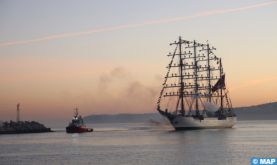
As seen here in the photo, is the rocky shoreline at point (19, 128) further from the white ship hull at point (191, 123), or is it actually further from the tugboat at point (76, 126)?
the white ship hull at point (191, 123)

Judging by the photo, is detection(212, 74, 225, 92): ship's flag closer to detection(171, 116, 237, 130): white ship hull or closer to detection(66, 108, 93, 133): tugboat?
detection(171, 116, 237, 130): white ship hull

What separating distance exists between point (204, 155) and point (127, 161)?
40.5 ft

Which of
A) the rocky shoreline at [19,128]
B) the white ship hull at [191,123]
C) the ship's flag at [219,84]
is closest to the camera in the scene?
the white ship hull at [191,123]

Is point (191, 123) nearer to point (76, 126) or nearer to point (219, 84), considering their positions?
→ point (219, 84)

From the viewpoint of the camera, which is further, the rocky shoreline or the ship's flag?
the rocky shoreline

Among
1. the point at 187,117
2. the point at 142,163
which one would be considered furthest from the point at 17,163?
the point at 187,117

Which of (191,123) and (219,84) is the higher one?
(219,84)

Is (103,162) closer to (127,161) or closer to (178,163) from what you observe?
(127,161)

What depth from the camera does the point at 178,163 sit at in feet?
218

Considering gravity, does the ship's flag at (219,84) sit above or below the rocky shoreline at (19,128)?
above

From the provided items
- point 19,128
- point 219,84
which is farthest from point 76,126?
point 219,84

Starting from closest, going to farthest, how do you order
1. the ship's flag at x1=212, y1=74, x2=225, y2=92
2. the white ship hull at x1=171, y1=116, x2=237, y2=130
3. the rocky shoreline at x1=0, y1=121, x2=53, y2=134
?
the white ship hull at x1=171, y1=116, x2=237, y2=130 < the ship's flag at x1=212, y1=74, x2=225, y2=92 < the rocky shoreline at x1=0, y1=121, x2=53, y2=134

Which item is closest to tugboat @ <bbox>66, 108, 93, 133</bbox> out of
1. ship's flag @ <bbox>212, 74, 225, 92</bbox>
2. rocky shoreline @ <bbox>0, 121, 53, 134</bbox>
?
rocky shoreline @ <bbox>0, 121, 53, 134</bbox>

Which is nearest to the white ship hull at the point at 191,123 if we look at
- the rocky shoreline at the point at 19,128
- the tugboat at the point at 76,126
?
the tugboat at the point at 76,126
